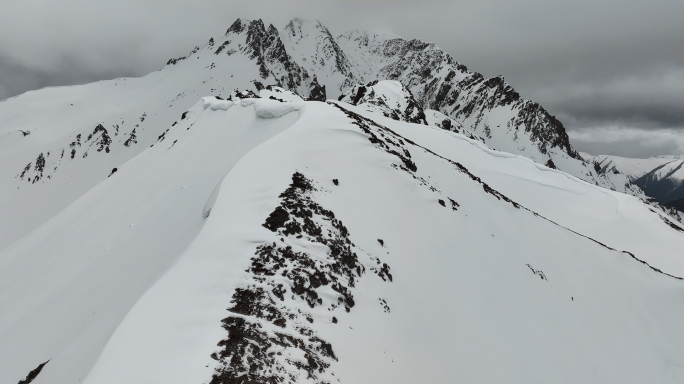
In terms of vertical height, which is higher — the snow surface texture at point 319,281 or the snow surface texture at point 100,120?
the snow surface texture at point 100,120

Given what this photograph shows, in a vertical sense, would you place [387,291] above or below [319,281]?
below

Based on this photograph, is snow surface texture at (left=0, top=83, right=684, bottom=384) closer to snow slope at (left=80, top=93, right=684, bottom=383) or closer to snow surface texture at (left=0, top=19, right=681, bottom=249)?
snow slope at (left=80, top=93, right=684, bottom=383)

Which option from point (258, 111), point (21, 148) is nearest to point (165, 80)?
point (21, 148)

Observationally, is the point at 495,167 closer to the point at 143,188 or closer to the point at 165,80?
the point at 143,188

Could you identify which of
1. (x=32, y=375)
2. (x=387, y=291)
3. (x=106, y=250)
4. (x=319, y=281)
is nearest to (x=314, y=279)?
(x=319, y=281)

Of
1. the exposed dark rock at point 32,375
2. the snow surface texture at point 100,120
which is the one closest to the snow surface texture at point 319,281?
the exposed dark rock at point 32,375

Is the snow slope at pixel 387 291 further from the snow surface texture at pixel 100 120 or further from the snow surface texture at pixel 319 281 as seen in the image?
the snow surface texture at pixel 100 120

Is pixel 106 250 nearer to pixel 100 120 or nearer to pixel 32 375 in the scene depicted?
pixel 32 375

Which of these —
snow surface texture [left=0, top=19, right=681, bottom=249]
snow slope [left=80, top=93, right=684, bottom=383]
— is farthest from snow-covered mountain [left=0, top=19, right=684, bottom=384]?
snow surface texture [left=0, top=19, right=681, bottom=249]

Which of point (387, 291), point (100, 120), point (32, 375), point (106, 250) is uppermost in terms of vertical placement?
point (100, 120)

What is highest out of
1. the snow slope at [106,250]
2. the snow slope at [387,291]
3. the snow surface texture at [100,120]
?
the snow surface texture at [100,120]

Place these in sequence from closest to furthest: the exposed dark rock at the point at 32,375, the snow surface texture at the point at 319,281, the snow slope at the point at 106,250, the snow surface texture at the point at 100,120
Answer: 1. the snow surface texture at the point at 319,281
2. the exposed dark rock at the point at 32,375
3. the snow slope at the point at 106,250
4. the snow surface texture at the point at 100,120
